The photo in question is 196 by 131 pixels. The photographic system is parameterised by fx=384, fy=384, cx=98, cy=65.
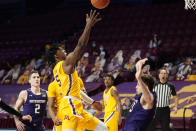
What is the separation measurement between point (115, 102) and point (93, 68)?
712cm

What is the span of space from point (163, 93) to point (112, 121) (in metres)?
1.36

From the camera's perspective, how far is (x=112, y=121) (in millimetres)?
6898

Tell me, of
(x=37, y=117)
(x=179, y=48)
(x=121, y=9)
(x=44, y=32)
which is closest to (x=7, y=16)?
(x=44, y=32)

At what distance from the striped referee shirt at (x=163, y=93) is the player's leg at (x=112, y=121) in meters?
1.07

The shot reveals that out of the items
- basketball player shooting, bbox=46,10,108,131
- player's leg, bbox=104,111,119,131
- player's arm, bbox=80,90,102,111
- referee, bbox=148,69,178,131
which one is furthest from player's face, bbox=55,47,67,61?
referee, bbox=148,69,178,131

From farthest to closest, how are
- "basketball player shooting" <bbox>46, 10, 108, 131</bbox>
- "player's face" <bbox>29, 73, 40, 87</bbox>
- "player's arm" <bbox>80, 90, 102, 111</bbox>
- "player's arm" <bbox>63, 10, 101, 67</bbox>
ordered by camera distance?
"player's face" <bbox>29, 73, 40, 87</bbox>
"player's arm" <bbox>80, 90, 102, 111</bbox>
"basketball player shooting" <bbox>46, 10, 108, 131</bbox>
"player's arm" <bbox>63, 10, 101, 67</bbox>

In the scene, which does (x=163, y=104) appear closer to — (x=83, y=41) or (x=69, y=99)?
(x=69, y=99)

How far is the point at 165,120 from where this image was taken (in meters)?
7.45

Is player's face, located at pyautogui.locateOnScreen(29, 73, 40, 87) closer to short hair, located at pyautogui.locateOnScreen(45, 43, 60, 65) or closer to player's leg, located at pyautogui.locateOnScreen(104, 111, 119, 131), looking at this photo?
short hair, located at pyautogui.locateOnScreen(45, 43, 60, 65)

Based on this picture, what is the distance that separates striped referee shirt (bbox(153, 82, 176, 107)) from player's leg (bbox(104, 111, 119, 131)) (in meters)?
1.07

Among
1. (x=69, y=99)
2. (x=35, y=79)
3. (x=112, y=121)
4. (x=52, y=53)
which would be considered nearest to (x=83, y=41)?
(x=52, y=53)

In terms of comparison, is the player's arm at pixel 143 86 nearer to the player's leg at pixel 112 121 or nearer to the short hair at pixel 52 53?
the short hair at pixel 52 53

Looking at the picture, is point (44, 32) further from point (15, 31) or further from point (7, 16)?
point (7, 16)

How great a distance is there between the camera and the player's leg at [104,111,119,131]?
6.81m
